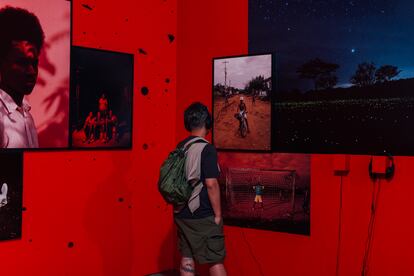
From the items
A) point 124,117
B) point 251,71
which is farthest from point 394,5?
point 124,117

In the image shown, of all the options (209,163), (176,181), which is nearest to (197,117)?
(209,163)

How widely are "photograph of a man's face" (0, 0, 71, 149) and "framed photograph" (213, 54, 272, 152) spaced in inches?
48.6

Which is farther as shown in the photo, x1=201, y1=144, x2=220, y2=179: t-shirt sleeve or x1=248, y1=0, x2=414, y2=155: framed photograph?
x1=248, y1=0, x2=414, y2=155: framed photograph

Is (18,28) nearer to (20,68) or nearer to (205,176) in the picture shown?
(20,68)

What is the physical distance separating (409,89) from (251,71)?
124 centimetres

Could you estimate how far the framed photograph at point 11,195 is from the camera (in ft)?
11.0

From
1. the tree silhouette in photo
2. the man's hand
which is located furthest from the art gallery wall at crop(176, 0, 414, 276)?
the man's hand

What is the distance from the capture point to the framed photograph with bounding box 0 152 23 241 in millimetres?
A: 3338

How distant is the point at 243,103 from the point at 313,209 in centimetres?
100

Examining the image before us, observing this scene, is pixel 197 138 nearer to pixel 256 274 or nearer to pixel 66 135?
pixel 66 135

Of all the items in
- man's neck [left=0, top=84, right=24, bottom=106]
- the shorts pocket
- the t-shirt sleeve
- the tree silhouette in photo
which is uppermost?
the tree silhouette in photo

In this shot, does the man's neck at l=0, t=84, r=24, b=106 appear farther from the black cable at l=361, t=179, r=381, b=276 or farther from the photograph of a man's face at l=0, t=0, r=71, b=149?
the black cable at l=361, t=179, r=381, b=276

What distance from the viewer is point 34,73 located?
348 centimetres

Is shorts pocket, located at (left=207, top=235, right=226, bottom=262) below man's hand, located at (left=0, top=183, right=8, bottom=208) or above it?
below
